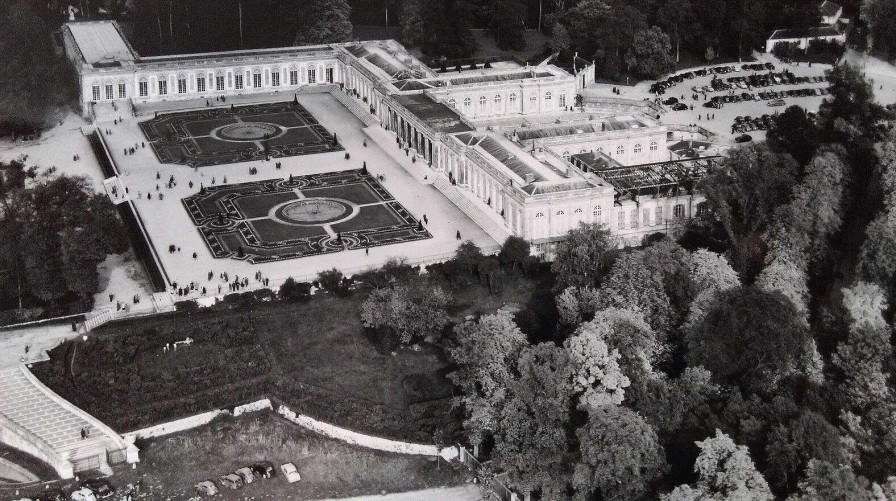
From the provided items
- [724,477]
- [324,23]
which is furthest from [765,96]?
[724,477]

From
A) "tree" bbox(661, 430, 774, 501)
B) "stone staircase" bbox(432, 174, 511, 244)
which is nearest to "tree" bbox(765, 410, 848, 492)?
"tree" bbox(661, 430, 774, 501)

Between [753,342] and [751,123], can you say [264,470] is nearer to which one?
[753,342]

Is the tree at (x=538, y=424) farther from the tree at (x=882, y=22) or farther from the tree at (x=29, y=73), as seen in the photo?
the tree at (x=882, y=22)

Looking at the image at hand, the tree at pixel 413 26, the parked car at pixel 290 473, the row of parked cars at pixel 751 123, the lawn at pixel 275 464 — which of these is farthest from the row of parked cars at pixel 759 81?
the parked car at pixel 290 473

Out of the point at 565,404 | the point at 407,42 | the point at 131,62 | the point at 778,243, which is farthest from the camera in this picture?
the point at 407,42

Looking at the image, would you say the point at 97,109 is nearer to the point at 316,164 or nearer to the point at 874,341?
the point at 316,164

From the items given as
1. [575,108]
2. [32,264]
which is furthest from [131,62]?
[32,264]
